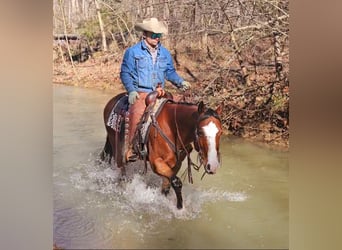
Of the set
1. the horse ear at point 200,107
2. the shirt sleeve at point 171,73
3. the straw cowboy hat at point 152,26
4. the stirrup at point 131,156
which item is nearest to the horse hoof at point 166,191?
the stirrup at point 131,156

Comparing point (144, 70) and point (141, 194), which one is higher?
point (144, 70)

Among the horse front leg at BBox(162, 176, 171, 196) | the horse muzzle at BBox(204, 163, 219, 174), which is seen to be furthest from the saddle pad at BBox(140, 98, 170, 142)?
the horse muzzle at BBox(204, 163, 219, 174)

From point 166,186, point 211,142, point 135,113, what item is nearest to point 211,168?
point 211,142

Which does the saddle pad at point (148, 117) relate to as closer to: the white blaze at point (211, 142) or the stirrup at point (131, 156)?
the stirrup at point (131, 156)

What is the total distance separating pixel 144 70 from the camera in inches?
88.3

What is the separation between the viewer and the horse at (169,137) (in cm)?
222

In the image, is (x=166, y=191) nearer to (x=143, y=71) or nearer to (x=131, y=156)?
(x=131, y=156)

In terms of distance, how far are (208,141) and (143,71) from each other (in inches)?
19.9

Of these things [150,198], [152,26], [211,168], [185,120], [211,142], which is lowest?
[150,198]

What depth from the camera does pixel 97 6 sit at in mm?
2232

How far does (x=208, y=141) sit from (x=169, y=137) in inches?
8.2

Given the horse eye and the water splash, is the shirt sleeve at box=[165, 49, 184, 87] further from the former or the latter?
the water splash
